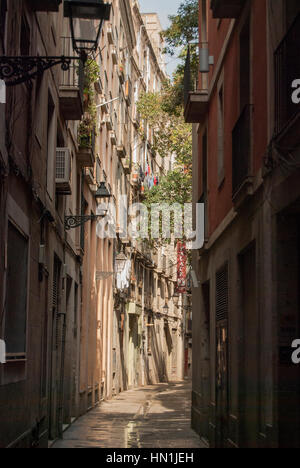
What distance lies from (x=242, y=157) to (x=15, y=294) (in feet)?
12.6

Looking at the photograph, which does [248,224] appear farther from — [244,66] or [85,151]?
[85,151]

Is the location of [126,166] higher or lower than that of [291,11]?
higher

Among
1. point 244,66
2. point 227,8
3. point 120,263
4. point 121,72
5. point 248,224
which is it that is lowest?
point 248,224

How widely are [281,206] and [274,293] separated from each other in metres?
1.05

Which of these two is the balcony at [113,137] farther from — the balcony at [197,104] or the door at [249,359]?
the door at [249,359]

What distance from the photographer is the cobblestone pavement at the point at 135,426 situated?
1581cm

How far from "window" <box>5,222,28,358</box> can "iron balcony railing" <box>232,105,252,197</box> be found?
3.29m

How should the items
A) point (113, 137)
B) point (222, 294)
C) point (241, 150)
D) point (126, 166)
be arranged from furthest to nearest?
point (126, 166) → point (113, 137) → point (222, 294) → point (241, 150)

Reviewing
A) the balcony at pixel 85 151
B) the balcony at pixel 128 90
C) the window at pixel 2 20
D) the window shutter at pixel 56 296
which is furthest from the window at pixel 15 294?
the balcony at pixel 128 90

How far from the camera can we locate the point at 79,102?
16750 millimetres

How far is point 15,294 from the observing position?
11.3 metres

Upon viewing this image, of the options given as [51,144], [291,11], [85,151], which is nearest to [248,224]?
[291,11]

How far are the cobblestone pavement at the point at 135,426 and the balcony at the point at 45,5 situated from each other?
805 cm
